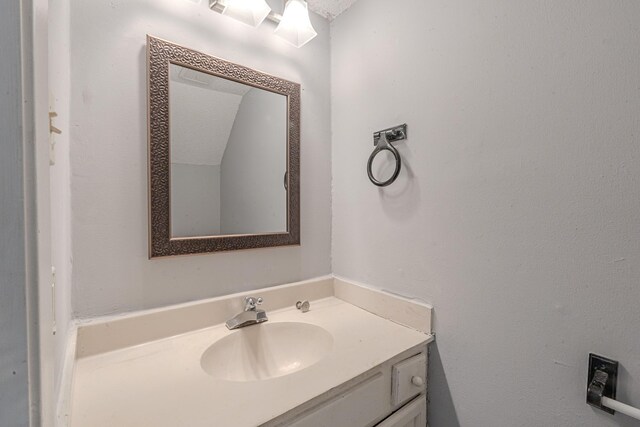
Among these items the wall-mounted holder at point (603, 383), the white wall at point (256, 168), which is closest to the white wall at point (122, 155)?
the white wall at point (256, 168)

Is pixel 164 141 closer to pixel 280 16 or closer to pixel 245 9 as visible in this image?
pixel 245 9

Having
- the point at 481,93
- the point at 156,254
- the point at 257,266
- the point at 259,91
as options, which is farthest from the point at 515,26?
the point at 156,254

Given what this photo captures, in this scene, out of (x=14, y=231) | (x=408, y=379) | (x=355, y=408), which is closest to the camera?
(x=14, y=231)

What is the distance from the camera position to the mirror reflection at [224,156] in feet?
3.18

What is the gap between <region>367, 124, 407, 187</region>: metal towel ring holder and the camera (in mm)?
1050

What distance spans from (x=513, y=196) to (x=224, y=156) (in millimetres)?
955

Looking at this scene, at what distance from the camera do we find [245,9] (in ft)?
3.44

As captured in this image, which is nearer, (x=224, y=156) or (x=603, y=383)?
(x=603, y=383)

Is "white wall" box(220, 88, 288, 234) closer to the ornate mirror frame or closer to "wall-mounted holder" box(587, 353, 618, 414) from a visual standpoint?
the ornate mirror frame

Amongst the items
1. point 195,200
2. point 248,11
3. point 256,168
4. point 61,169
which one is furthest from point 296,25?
point 61,169

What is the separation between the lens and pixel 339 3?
124 cm

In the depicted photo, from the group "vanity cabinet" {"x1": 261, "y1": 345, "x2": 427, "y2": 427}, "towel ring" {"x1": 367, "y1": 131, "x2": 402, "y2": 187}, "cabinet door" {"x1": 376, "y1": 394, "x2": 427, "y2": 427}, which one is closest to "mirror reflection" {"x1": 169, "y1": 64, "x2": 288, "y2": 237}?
"towel ring" {"x1": 367, "y1": 131, "x2": 402, "y2": 187}

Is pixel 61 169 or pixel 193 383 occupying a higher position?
pixel 61 169

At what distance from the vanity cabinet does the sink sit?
0.62 ft
